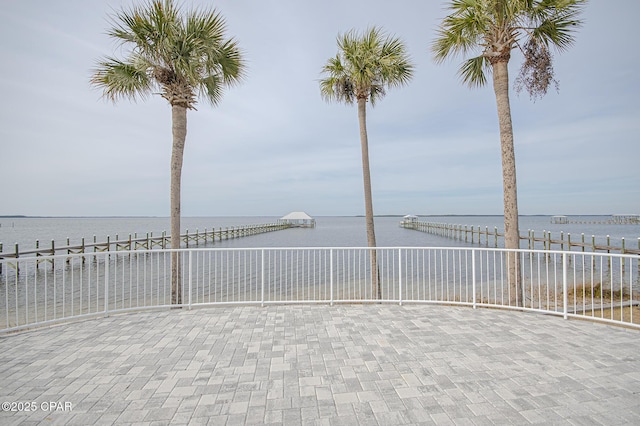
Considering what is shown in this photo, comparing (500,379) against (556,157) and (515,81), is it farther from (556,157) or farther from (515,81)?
(556,157)

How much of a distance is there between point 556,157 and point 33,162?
34.2 m

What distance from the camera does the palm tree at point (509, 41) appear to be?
5922 millimetres

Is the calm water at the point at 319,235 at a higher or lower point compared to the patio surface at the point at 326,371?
lower

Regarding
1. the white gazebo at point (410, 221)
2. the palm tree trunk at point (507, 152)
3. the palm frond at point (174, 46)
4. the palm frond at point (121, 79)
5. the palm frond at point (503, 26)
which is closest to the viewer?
the palm frond at point (174, 46)

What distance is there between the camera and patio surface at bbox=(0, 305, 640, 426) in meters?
2.21

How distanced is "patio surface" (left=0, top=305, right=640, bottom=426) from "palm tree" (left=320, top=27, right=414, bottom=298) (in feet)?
13.3

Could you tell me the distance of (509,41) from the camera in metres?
6.27

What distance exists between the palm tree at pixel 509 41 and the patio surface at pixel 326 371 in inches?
114

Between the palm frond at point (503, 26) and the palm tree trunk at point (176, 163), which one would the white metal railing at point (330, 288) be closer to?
the palm tree trunk at point (176, 163)

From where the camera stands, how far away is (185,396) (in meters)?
2.45

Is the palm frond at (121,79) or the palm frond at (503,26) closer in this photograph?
the palm frond at (503,26)

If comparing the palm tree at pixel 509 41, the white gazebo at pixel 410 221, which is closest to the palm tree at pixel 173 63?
the palm tree at pixel 509 41

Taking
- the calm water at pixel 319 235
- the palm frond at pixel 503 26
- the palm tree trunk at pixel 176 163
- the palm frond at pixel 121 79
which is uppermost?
the palm frond at pixel 503 26

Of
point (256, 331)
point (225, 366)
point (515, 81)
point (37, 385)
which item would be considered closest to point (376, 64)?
point (515, 81)
